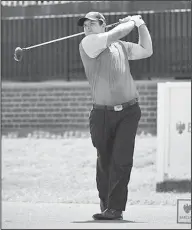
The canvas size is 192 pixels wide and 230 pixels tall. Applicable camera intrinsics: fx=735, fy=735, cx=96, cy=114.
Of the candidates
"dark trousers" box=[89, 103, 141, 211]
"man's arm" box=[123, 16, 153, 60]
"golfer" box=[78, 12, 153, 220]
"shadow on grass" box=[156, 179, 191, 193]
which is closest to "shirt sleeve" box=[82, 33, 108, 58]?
"golfer" box=[78, 12, 153, 220]

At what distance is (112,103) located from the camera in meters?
4.86

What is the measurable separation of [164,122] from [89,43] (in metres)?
3.14

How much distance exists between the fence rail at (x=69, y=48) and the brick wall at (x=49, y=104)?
18 centimetres

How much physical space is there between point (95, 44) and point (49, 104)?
8.23 metres

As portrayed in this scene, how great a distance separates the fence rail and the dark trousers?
7.44m

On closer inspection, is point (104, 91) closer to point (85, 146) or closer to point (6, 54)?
point (85, 146)

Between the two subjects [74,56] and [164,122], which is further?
[74,56]

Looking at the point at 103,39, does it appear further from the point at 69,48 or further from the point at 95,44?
the point at 69,48

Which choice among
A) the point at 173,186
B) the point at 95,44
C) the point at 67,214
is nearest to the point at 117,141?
the point at 95,44

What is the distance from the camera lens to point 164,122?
7.83 meters

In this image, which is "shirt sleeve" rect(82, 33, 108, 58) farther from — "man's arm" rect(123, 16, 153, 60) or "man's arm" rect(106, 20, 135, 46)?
"man's arm" rect(123, 16, 153, 60)

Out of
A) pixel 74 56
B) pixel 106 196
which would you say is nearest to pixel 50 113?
pixel 74 56

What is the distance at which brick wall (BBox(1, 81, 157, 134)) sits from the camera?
500 inches

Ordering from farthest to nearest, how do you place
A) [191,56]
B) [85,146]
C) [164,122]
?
[191,56], [85,146], [164,122]
